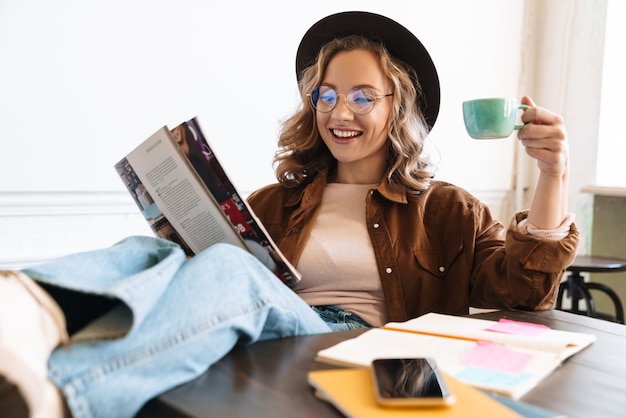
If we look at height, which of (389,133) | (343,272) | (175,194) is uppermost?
(389,133)

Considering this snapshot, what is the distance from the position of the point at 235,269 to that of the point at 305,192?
71 cm

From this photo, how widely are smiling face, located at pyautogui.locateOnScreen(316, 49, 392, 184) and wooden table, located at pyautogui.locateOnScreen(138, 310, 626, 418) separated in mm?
723

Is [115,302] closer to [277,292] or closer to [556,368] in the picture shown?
[277,292]

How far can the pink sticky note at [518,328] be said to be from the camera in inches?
38.1

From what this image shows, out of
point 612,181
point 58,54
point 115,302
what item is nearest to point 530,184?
point 612,181

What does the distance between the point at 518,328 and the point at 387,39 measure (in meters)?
0.91

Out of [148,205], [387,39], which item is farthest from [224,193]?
[387,39]

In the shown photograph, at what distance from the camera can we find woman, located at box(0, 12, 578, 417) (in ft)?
2.28

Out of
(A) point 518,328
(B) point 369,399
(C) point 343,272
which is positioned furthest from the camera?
(C) point 343,272

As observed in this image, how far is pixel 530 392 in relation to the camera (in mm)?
714

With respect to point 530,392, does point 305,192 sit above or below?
above

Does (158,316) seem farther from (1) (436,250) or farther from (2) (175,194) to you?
(1) (436,250)

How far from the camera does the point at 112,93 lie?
1.94 meters

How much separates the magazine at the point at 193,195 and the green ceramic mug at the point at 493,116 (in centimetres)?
46
